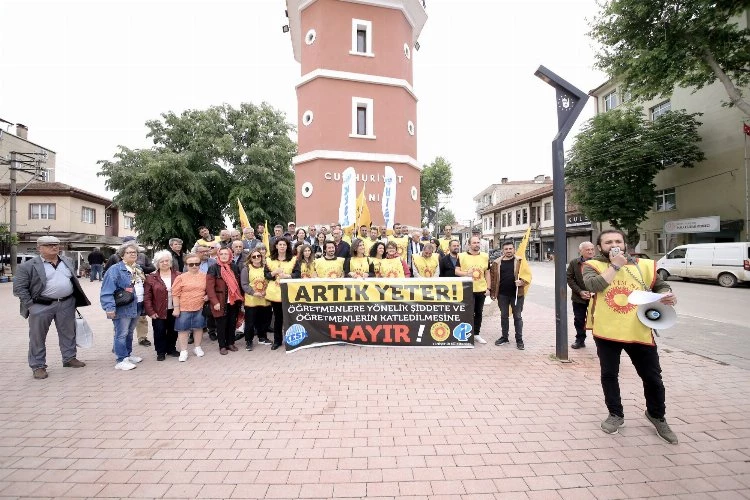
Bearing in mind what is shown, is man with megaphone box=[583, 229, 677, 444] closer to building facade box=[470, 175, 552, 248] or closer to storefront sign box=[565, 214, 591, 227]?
storefront sign box=[565, 214, 591, 227]

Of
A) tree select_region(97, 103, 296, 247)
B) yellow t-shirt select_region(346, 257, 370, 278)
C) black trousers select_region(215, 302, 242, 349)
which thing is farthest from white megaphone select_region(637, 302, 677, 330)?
tree select_region(97, 103, 296, 247)

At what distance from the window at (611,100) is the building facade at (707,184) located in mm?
4251

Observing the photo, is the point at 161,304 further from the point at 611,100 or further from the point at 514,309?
the point at 611,100

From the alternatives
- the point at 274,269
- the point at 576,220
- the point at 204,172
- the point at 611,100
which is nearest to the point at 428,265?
the point at 274,269

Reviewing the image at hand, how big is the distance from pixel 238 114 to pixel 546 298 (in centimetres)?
2237

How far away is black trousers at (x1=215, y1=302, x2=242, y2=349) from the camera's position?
6277 millimetres

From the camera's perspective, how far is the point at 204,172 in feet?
75.3

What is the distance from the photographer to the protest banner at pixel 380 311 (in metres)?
6.30

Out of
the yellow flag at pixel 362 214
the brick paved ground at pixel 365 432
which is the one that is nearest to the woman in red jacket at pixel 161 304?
the brick paved ground at pixel 365 432

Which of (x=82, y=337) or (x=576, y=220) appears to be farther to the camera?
(x=576, y=220)

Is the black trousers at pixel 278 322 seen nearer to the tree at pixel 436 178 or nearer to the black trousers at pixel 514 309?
the black trousers at pixel 514 309

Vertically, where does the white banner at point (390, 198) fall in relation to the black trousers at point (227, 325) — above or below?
above

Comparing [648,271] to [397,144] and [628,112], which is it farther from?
[628,112]

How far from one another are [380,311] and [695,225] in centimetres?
2490
